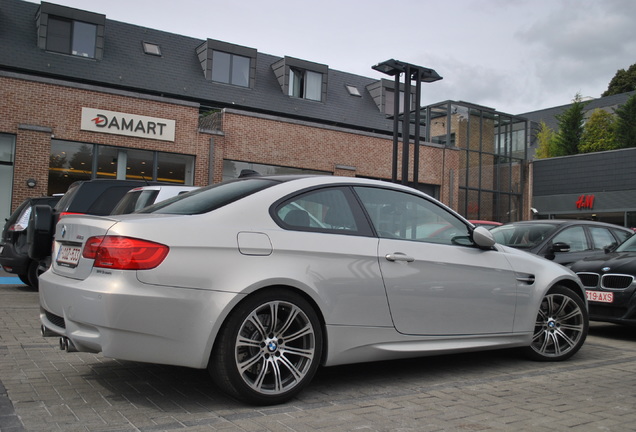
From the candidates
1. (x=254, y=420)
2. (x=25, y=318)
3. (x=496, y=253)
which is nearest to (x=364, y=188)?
(x=496, y=253)

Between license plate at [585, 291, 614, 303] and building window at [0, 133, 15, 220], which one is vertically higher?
building window at [0, 133, 15, 220]

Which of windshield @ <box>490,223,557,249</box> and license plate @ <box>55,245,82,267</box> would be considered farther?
windshield @ <box>490,223,557,249</box>

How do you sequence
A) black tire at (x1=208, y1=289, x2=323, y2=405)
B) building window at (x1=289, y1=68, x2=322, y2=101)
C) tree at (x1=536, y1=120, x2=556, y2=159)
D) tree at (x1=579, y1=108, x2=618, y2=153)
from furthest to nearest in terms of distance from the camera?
tree at (x1=536, y1=120, x2=556, y2=159), tree at (x1=579, y1=108, x2=618, y2=153), building window at (x1=289, y1=68, x2=322, y2=101), black tire at (x1=208, y1=289, x2=323, y2=405)

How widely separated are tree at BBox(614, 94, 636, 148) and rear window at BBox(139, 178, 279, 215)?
35.9m

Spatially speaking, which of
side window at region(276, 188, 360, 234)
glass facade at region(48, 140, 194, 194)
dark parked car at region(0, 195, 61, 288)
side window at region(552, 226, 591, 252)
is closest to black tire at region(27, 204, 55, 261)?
dark parked car at region(0, 195, 61, 288)

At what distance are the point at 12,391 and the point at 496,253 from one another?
3.74 metres

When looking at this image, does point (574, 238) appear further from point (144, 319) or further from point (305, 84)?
point (305, 84)

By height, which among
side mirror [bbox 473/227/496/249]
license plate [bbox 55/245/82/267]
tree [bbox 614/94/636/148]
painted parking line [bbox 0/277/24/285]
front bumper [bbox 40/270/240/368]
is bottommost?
painted parking line [bbox 0/277/24/285]

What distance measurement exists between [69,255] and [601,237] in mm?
7849

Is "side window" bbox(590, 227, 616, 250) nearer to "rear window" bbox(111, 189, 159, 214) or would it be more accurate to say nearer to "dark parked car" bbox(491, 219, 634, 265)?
"dark parked car" bbox(491, 219, 634, 265)

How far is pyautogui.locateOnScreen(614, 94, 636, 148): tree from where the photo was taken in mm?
35156

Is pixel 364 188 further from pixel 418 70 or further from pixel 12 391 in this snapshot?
pixel 418 70

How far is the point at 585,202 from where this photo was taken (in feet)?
92.8

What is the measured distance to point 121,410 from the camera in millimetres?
3562
